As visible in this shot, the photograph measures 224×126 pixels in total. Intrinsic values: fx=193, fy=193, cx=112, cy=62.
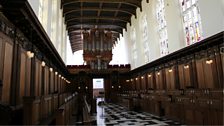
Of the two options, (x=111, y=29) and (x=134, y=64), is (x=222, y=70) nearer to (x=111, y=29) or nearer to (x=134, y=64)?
(x=134, y=64)

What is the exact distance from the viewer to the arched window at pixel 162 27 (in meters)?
14.6

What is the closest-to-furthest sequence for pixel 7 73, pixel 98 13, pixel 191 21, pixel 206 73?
1. pixel 7 73
2. pixel 206 73
3. pixel 191 21
4. pixel 98 13

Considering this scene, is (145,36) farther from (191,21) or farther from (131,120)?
(131,120)

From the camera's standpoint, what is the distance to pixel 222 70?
8547mm

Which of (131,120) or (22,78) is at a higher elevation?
(22,78)

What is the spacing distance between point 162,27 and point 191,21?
363 centimetres

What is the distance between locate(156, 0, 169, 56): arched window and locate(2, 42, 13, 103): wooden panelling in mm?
11346

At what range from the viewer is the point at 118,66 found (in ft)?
79.4

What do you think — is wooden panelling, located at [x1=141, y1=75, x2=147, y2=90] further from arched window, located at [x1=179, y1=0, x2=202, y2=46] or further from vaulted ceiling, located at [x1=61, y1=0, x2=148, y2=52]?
arched window, located at [x1=179, y1=0, x2=202, y2=46]

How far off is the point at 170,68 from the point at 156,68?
8.14 ft

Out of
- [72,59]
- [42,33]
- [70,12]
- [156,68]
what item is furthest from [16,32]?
[72,59]

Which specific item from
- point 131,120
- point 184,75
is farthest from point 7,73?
point 184,75

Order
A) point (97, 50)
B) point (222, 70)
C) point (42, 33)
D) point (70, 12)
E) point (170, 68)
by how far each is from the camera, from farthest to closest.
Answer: point (97, 50), point (70, 12), point (170, 68), point (222, 70), point (42, 33)

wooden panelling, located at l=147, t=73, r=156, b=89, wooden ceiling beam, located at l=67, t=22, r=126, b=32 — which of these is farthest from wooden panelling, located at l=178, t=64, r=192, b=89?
wooden ceiling beam, located at l=67, t=22, r=126, b=32
